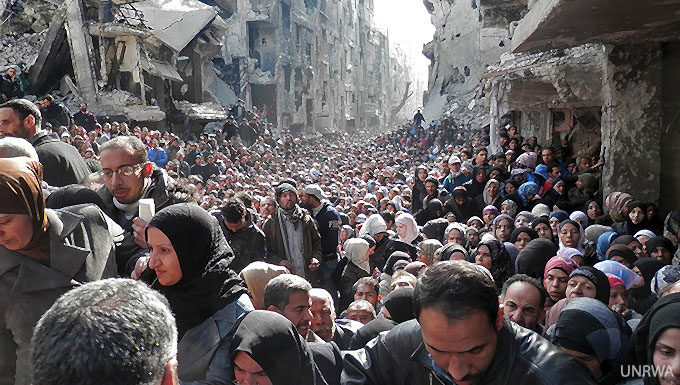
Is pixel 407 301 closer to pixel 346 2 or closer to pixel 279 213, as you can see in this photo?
pixel 279 213

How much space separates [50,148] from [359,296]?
8.45 feet

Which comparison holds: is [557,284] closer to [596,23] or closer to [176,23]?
[596,23]

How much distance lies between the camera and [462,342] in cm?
190

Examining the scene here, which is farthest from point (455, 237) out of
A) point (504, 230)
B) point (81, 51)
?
point (81, 51)

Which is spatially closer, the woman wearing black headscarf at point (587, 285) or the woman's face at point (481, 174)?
the woman wearing black headscarf at point (587, 285)

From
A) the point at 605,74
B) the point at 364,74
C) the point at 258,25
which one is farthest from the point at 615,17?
the point at 364,74

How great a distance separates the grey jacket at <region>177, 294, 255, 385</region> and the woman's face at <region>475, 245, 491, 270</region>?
125 inches

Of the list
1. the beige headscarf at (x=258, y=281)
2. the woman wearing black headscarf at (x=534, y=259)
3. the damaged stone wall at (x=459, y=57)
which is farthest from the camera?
the damaged stone wall at (x=459, y=57)

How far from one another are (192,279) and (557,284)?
2737 millimetres

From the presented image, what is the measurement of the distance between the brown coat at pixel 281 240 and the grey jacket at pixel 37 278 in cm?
335

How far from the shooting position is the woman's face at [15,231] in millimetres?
2223

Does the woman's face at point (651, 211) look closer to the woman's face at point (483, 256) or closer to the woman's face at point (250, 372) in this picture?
the woman's face at point (483, 256)

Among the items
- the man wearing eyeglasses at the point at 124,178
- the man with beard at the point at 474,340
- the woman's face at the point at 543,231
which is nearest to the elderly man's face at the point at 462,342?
the man with beard at the point at 474,340

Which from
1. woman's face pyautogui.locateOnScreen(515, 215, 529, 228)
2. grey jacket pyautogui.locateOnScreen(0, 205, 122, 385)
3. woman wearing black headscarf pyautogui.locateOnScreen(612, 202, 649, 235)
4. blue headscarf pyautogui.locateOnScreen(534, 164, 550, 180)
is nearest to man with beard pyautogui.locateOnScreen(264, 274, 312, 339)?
grey jacket pyautogui.locateOnScreen(0, 205, 122, 385)
